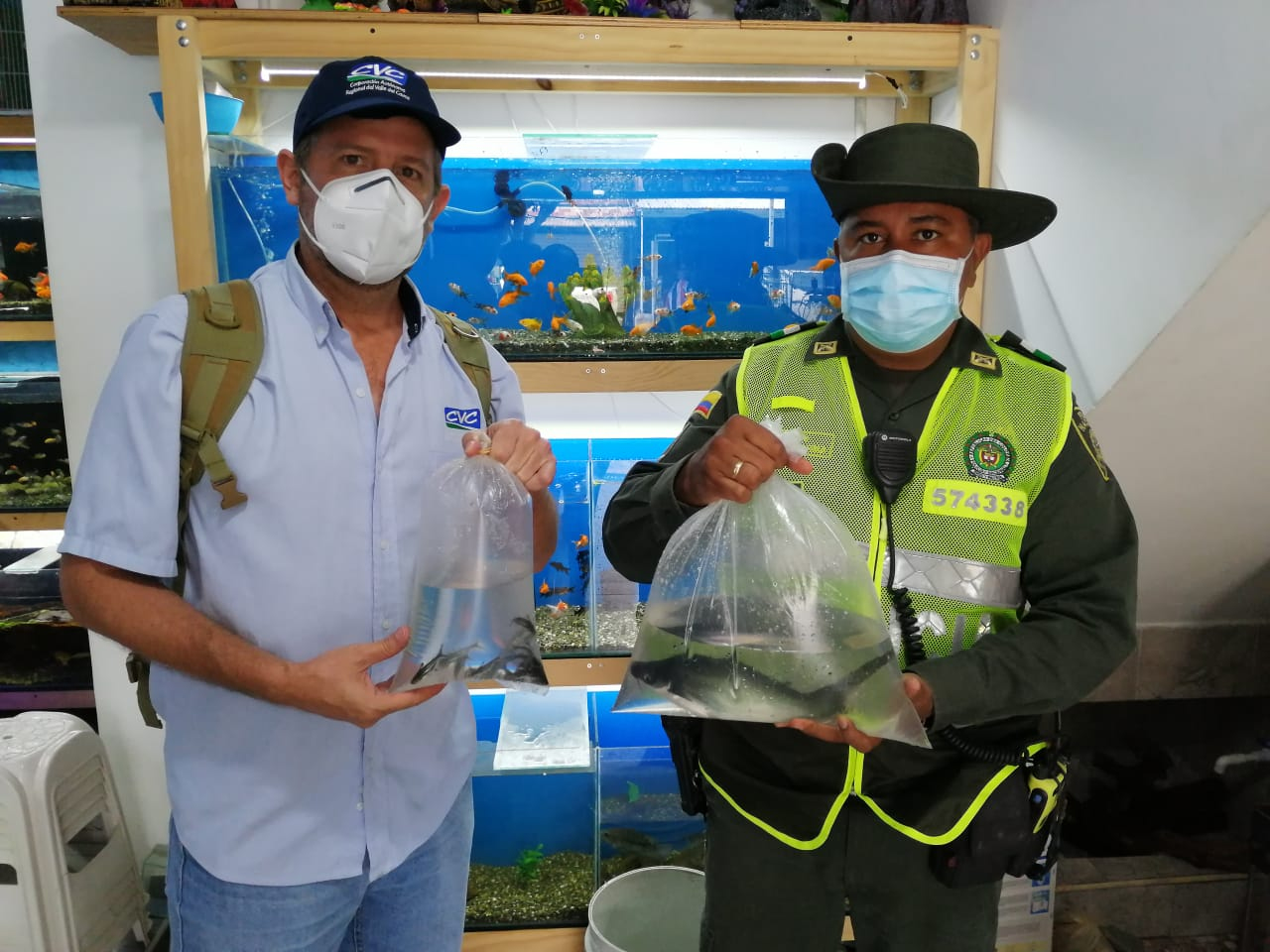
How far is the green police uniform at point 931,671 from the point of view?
4.19 ft

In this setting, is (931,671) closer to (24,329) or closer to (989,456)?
(989,456)

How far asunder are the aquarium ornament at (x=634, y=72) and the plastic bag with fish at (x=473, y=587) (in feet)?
4.20

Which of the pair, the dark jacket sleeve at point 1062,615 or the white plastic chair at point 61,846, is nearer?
the dark jacket sleeve at point 1062,615

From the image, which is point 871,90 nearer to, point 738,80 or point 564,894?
point 738,80

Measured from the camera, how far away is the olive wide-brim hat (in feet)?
4.33

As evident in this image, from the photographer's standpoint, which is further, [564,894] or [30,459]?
[30,459]

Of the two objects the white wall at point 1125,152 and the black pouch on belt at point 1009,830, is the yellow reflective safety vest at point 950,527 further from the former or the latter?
the white wall at point 1125,152

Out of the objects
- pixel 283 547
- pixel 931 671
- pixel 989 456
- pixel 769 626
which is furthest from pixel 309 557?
→ pixel 989 456

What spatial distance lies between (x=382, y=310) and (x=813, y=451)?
0.72 m

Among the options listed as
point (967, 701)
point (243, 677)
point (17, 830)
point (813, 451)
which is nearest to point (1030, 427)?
point (813, 451)

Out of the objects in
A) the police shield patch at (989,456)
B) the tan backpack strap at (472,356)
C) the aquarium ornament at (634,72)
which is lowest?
the police shield patch at (989,456)

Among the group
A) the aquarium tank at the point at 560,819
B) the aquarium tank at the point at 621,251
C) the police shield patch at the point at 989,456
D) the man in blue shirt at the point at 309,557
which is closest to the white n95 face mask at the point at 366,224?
the man in blue shirt at the point at 309,557

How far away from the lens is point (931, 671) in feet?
4.07

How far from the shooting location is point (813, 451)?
55.1 inches
